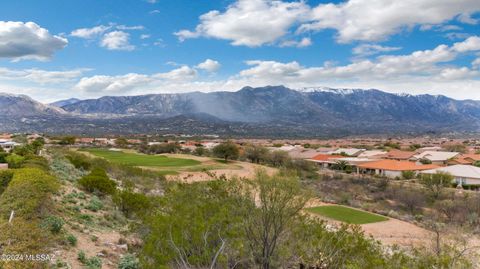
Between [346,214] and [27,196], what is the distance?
25799 mm

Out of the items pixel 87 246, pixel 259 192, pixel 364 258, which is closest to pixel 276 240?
pixel 259 192

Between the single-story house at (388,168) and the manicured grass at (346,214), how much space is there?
2593cm

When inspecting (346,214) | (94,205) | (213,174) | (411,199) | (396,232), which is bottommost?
(411,199)

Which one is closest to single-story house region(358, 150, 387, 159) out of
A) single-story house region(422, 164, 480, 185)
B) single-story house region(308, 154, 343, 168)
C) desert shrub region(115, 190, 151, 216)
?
single-story house region(308, 154, 343, 168)

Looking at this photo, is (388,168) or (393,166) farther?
(393,166)

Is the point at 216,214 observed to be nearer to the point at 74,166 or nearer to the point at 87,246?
the point at 87,246

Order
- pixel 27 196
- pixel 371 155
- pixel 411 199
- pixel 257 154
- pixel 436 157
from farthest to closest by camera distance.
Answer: pixel 371 155 < pixel 257 154 < pixel 436 157 < pixel 411 199 < pixel 27 196

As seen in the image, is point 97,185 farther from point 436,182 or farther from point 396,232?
point 436,182

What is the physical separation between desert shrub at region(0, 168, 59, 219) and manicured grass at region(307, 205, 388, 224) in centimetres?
1991

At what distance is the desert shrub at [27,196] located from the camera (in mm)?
13493

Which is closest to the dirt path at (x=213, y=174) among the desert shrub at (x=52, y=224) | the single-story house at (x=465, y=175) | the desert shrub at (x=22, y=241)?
the desert shrub at (x=52, y=224)

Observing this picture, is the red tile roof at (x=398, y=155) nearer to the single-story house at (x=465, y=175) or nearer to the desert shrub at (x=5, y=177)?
the single-story house at (x=465, y=175)

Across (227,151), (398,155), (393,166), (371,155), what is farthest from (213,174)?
(371,155)

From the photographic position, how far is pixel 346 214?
3319cm
